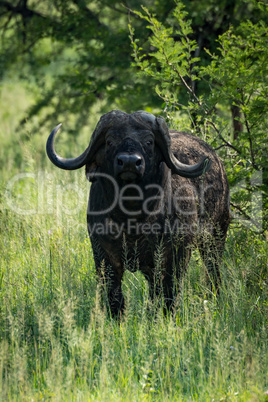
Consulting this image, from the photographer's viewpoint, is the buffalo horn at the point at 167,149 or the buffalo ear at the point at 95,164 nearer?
the buffalo horn at the point at 167,149

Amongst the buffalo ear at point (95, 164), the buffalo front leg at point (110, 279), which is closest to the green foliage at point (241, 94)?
the buffalo ear at point (95, 164)

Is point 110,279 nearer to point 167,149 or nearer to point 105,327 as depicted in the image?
point 105,327

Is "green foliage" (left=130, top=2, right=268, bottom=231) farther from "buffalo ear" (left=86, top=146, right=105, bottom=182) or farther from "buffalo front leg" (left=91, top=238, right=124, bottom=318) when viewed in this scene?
"buffalo front leg" (left=91, top=238, right=124, bottom=318)

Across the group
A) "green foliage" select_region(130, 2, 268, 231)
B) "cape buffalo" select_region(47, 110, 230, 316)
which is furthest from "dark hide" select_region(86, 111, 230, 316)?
"green foliage" select_region(130, 2, 268, 231)

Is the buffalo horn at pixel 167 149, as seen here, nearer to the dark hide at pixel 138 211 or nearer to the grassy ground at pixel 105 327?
the dark hide at pixel 138 211

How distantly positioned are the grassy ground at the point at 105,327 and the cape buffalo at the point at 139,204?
22 centimetres

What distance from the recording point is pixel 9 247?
20.0 feet

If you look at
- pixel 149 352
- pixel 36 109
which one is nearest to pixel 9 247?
pixel 149 352

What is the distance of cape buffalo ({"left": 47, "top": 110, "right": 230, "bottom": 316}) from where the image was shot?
445 cm

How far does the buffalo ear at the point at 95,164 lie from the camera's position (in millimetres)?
4691

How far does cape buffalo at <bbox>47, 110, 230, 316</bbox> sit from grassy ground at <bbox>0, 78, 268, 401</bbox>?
8.8 inches

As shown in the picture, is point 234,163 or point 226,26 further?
point 226,26

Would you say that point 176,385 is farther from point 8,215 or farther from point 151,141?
point 8,215

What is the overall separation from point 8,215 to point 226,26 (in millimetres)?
3982
